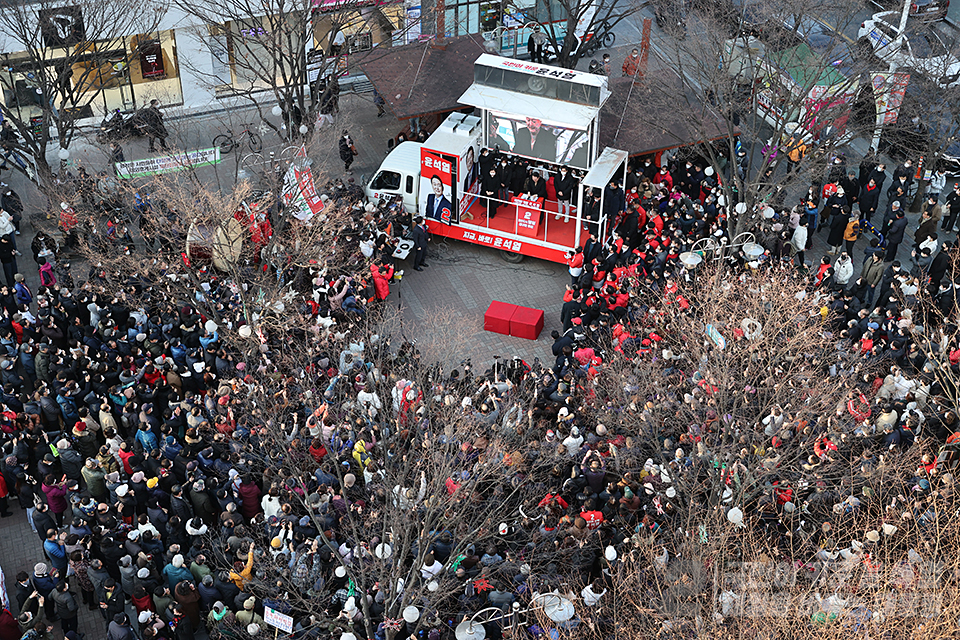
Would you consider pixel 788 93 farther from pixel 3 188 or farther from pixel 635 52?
pixel 3 188

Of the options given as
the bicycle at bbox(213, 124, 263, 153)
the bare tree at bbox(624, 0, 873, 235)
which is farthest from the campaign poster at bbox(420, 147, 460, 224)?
the bicycle at bbox(213, 124, 263, 153)

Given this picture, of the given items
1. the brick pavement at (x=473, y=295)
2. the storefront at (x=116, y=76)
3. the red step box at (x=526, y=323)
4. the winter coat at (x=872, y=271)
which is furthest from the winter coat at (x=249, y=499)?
the storefront at (x=116, y=76)

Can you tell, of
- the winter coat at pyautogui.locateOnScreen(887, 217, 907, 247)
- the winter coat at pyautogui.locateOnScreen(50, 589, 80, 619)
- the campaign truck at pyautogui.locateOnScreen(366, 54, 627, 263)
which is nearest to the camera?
the winter coat at pyautogui.locateOnScreen(50, 589, 80, 619)

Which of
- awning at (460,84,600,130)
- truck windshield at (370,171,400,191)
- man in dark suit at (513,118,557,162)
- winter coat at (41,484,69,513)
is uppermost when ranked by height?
awning at (460,84,600,130)

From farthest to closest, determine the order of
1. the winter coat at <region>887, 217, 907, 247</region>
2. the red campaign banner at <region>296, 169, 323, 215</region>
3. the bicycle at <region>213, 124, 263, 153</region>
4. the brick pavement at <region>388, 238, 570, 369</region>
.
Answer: the bicycle at <region>213, 124, 263, 153</region> < the winter coat at <region>887, 217, 907, 247</region> < the brick pavement at <region>388, 238, 570, 369</region> < the red campaign banner at <region>296, 169, 323, 215</region>

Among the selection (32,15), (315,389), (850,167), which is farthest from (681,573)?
(32,15)

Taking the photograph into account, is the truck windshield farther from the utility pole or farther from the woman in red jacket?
the utility pole

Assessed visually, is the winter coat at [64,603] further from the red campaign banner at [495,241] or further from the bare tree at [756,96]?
the bare tree at [756,96]
